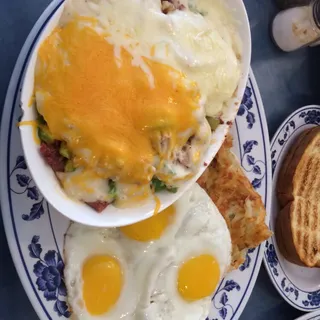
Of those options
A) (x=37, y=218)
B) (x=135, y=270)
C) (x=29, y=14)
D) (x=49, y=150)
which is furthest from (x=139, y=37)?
(x=135, y=270)

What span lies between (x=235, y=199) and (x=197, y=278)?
396 millimetres

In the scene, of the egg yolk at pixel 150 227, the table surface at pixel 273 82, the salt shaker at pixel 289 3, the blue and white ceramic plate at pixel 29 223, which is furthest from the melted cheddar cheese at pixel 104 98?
the salt shaker at pixel 289 3

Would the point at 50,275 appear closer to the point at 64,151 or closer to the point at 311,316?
the point at 64,151

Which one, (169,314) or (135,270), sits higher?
(135,270)

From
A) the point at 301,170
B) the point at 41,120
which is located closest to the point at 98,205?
the point at 41,120

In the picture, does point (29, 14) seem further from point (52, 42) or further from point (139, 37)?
point (139, 37)

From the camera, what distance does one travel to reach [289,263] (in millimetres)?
2670

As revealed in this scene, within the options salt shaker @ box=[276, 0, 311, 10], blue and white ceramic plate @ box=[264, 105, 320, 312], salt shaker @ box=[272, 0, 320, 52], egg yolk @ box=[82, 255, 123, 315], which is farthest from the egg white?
salt shaker @ box=[276, 0, 311, 10]

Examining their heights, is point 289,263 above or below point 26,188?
below

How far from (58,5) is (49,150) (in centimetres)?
53

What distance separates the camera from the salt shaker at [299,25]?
2.50m

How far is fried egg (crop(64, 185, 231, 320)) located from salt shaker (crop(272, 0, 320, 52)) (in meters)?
0.97

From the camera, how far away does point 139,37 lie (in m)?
1.56

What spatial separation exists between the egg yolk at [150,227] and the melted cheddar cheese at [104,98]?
44cm
